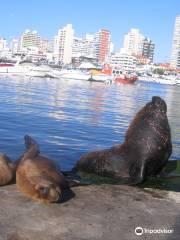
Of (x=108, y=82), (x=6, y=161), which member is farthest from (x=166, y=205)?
(x=108, y=82)

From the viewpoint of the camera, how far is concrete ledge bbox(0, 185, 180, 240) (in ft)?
17.5

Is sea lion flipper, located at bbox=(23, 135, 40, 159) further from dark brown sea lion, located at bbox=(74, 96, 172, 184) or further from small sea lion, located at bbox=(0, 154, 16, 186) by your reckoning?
dark brown sea lion, located at bbox=(74, 96, 172, 184)

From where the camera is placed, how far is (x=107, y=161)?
934 centimetres

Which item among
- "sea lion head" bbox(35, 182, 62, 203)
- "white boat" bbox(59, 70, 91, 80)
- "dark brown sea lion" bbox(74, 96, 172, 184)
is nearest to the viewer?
"sea lion head" bbox(35, 182, 62, 203)

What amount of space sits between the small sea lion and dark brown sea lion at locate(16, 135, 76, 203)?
22 centimetres

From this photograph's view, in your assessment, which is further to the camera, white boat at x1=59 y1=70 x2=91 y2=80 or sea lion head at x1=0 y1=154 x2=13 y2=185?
white boat at x1=59 y1=70 x2=91 y2=80

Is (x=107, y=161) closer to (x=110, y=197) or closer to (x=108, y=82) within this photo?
(x=110, y=197)

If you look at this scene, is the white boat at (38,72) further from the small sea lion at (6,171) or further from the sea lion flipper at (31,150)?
the small sea lion at (6,171)

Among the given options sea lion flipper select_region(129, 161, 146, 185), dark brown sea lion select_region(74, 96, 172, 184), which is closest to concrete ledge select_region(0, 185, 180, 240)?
sea lion flipper select_region(129, 161, 146, 185)

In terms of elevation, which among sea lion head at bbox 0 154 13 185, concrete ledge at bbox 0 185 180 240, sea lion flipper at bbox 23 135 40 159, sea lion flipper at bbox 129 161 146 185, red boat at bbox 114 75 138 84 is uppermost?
sea lion flipper at bbox 23 135 40 159

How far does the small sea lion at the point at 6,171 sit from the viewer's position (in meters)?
7.35

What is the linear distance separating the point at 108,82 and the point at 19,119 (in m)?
81.7

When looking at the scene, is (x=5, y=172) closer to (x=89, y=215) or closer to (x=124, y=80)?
(x=89, y=215)

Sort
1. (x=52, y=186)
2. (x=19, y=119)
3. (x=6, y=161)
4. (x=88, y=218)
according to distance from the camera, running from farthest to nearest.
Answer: (x=19, y=119) < (x=6, y=161) < (x=52, y=186) < (x=88, y=218)
